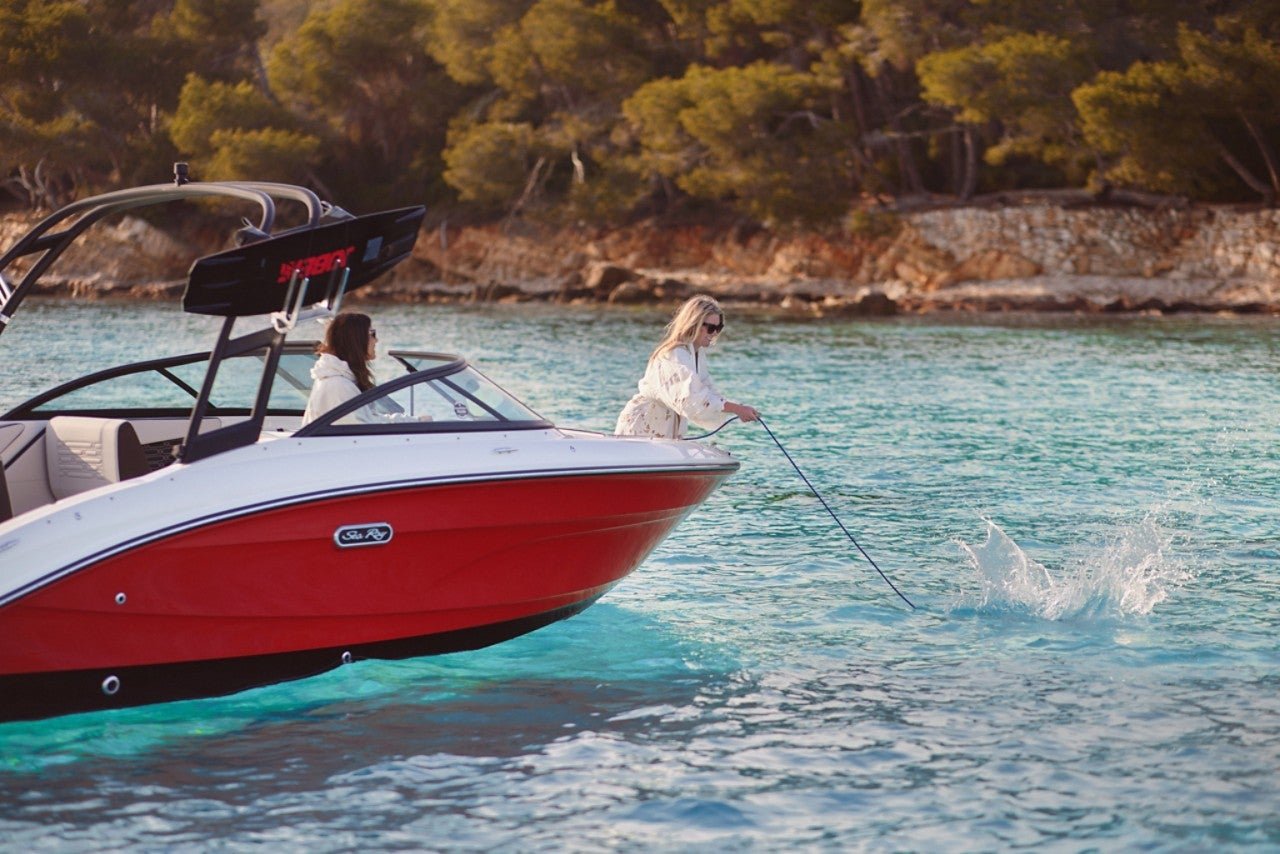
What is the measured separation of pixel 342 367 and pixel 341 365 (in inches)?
0.4

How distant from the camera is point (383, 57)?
209 ft

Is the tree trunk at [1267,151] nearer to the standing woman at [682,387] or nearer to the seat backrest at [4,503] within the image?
the standing woman at [682,387]

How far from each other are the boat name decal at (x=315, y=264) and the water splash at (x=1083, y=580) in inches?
167

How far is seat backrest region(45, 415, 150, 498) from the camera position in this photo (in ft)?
22.8

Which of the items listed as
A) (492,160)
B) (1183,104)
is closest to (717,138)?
(492,160)

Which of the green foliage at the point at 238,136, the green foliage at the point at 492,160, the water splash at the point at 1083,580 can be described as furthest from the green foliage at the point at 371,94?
the water splash at the point at 1083,580

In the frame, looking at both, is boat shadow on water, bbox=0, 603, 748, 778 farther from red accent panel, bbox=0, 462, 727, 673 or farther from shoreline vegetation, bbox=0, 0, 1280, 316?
shoreline vegetation, bbox=0, 0, 1280, 316

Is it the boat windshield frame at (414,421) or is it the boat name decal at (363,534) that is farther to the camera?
the boat windshield frame at (414,421)

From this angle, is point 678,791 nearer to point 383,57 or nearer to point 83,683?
point 83,683

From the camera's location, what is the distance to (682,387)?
7.68 meters

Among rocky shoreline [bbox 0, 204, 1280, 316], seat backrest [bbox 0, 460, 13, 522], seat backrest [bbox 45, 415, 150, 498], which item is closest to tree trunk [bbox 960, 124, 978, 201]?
rocky shoreline [bbox 0, 204, 1280, 316]

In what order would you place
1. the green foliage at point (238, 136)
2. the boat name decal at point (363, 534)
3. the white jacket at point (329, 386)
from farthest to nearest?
the green foliage at point (238, 136), the white jacket at point (329, 386), the boat name decal at point (363, 534)

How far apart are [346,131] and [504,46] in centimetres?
1080

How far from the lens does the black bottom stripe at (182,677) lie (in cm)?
614
